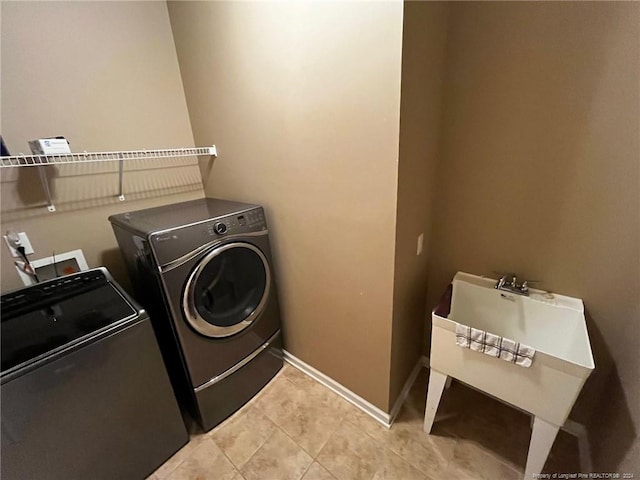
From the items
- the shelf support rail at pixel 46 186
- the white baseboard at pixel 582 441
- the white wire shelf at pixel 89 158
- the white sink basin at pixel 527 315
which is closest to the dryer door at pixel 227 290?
the white wire shelf at pixel 89 158

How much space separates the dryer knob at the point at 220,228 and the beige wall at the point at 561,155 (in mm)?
1128

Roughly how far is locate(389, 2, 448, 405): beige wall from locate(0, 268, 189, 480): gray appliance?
1100mm

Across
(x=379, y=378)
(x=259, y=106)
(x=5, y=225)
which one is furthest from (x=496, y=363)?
(x=5, y=225)

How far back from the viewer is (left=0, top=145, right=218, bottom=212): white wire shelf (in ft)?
3.93

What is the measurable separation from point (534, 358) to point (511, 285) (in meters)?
0.43

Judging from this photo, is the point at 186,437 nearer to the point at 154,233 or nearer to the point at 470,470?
the point at 154,233

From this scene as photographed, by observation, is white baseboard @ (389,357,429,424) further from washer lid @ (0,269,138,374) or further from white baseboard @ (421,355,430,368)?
washer lid @ (0,269,138,374)

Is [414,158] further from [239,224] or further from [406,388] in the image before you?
[406,388]

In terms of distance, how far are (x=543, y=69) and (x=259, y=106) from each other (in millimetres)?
1200

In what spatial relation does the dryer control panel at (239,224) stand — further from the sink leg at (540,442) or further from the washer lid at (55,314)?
the sink leg at (540,442)

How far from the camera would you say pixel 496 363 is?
1.07 m

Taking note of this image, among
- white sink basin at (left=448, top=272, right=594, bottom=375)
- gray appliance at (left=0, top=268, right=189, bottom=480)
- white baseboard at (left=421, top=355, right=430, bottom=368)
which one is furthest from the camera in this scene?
white baseboard at (left=421, top=355, right=430, bottom=368)

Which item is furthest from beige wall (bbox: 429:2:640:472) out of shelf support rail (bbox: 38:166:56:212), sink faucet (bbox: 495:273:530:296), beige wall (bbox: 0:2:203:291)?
shelf support rail (bbox: 38:166:56:212)

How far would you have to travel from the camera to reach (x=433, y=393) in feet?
4.32
